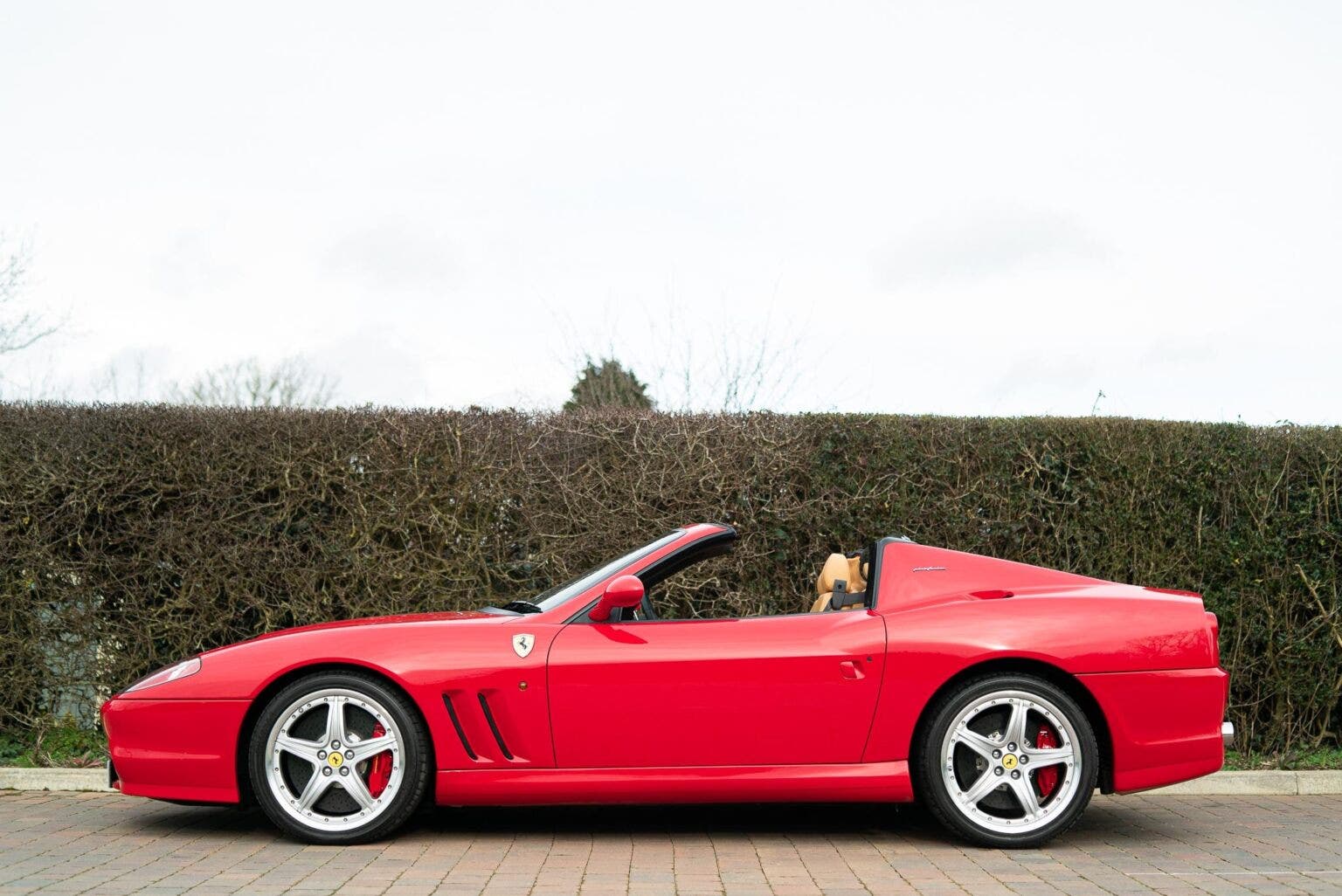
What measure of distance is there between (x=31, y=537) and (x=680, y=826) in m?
4.57

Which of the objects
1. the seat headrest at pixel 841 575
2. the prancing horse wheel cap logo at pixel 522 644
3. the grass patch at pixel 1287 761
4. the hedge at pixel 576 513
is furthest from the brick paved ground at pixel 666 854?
the hedge at pixel 576 513

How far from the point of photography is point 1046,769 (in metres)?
5.48

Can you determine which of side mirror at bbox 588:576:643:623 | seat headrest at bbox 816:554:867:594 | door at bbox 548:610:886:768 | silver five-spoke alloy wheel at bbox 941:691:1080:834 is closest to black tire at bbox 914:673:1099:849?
silver five-spoke alloy wheel at bbox 941:691:1080:834

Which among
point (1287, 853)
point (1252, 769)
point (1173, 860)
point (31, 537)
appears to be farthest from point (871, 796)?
point (31, 537)

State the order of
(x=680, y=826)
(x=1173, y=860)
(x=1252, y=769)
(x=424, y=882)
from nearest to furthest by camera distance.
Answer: (x=424, y=882) < (x=1173, y=860) < (x=680, y=826) < (x=1252, y=769)

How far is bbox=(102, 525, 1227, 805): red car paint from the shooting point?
17.6 feet

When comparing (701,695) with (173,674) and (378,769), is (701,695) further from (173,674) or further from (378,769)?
(173,674)

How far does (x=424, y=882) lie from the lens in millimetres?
4711

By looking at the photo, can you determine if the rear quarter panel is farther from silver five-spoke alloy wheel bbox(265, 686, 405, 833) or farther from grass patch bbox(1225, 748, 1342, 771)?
grass patch bbox(1225, 748, 1342, 771)

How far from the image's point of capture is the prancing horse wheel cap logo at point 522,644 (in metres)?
5.41

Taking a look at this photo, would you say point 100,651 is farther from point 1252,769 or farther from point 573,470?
point 1252,769

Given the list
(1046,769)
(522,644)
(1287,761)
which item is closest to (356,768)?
(522,644)

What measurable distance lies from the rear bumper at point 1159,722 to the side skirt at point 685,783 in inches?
35.5

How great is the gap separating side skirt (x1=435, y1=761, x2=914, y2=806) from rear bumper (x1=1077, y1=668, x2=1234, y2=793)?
902 mm
